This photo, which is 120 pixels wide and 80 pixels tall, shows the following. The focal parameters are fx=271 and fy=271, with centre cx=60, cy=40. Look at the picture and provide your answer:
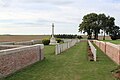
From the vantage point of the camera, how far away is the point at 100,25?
85125 mm

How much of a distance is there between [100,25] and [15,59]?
7500 cm

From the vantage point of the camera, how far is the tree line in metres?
84.6

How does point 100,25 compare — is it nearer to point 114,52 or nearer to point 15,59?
point 114,52

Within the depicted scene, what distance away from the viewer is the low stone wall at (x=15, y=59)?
34.1 ft

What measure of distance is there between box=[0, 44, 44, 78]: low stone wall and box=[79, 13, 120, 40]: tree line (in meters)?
70.1

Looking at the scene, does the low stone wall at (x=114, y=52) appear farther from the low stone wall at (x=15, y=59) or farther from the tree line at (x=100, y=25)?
the tree line at (x=100, y=25)

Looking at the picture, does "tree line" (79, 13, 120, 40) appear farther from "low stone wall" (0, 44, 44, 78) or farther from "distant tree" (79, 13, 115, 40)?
"low stone wall" (0, 44, 44, 78)

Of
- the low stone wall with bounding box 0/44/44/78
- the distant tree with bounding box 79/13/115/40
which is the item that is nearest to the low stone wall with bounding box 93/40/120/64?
the low stone wall with bounding box 0/44/44/78

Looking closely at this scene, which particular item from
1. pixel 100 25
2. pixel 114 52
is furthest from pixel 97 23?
pixel 114 52

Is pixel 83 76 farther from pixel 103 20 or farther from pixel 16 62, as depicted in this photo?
pixel 103 20

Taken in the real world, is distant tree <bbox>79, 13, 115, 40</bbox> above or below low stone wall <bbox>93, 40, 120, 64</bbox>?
above

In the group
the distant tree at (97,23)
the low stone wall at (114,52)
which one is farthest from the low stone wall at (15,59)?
the distant tree at (97,23)

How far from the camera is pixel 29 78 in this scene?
10164mm

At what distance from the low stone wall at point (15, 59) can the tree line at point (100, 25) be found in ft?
230
